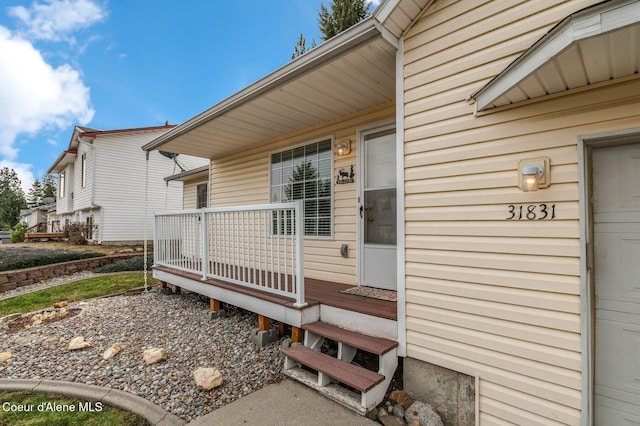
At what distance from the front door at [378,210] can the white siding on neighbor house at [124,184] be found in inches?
411

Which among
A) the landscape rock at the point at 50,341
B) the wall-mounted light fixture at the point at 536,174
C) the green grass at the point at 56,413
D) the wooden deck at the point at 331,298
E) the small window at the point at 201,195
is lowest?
the green grass at the point at 56,413

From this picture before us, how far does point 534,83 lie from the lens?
1770 millimetres

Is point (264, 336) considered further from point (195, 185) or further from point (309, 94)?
point (195, 185)

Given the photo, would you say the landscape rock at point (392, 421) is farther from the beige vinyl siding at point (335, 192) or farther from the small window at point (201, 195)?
the small window at point (201, 195)

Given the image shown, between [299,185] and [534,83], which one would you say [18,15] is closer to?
[299,185]

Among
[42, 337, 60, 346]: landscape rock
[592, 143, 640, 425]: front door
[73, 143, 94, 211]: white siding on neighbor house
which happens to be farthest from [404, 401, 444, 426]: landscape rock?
[73, 143, 94, 211]: white siding on neighbor house

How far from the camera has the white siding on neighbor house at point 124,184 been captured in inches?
482

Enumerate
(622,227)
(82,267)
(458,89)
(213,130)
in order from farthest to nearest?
(82,267), (213,130), (458,89), (622,227)

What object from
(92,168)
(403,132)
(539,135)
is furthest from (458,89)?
(92,168)

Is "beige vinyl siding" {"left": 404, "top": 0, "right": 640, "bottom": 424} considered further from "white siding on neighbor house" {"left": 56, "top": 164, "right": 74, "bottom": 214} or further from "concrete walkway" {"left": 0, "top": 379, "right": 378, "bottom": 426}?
"white siding on neighbor house" {"left": 56, "top": 164, "right": 74, "bottom": 214}

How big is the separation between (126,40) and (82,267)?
18018 mm

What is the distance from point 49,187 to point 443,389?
162 ft

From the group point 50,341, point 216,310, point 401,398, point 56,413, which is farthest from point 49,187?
point 401,398

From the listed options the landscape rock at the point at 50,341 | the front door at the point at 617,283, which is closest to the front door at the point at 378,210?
the front door at the point at 617,283
